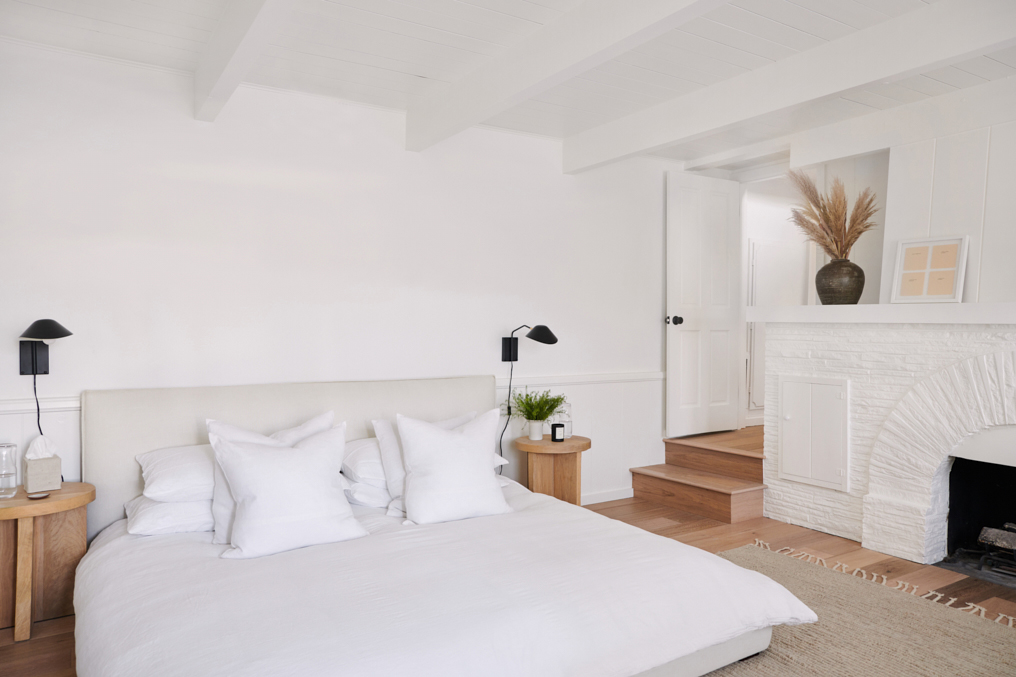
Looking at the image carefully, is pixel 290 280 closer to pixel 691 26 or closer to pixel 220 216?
pixel 220 216

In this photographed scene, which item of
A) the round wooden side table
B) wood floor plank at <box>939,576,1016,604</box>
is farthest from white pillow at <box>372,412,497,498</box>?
wood floor plank at <box>939,576,1016,604</box>

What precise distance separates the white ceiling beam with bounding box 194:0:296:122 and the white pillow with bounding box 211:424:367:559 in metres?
1.55

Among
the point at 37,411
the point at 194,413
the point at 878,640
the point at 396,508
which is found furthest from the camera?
the point at 194,413

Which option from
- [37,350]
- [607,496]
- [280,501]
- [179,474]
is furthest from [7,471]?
[607,496]

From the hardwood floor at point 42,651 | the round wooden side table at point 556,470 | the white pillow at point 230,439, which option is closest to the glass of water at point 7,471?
the hardwood floor at point 42,651

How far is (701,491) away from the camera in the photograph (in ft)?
14.8

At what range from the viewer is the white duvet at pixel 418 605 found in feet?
6.05

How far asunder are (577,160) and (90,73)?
9.15 ft

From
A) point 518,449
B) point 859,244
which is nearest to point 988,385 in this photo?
point 859,244

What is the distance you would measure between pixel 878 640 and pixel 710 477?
6.65ft

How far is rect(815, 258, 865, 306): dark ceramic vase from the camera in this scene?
4078 millimetres

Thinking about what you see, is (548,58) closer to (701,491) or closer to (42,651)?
(701,491)

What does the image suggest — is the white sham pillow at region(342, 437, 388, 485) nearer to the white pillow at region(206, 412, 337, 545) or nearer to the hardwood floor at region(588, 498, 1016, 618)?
the white pillow at region(206, 412, 337, 545)

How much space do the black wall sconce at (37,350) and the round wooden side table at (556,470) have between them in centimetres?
241
